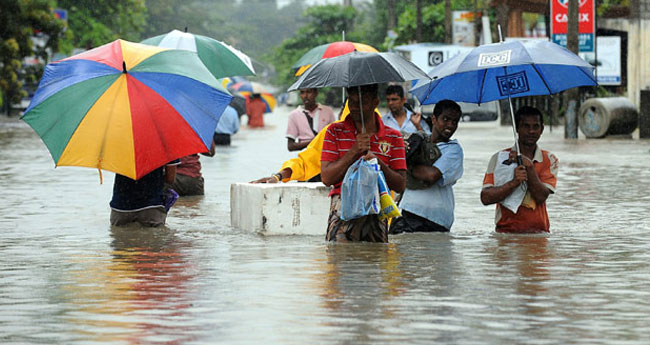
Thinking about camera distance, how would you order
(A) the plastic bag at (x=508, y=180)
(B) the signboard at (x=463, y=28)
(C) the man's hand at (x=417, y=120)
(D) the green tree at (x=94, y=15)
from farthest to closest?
(D) the green tree at (x=94, y=15)
(B) the signboard at (x=463, y=28)
(C) the man's hand at (x=417, y=120)
(A) the plastic bag at (x=508, y=180)

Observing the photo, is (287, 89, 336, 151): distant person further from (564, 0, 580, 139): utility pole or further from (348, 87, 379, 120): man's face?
(564, 0, 580, 139): utility pole

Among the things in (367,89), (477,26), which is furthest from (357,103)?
(477,26)

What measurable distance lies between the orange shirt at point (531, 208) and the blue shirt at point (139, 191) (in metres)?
2.90

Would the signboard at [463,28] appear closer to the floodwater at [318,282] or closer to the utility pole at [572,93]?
the utility pole at [572,93]

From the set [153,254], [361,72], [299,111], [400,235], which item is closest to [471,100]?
[400,235]

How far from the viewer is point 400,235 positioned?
10250mm

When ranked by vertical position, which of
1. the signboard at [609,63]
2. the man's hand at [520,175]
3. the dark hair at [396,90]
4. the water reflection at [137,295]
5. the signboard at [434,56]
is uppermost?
the signboard at [434,56]

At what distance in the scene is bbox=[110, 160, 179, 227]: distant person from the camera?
11.4 metres

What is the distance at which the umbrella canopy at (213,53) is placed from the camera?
14055 millimetres

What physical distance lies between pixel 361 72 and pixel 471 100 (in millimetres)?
2005

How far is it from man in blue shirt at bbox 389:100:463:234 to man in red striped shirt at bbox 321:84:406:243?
896 millimetres

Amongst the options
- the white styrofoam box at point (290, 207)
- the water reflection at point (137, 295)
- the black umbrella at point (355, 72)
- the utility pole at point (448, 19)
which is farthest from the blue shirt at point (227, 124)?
the utility pole at point (448, 19)

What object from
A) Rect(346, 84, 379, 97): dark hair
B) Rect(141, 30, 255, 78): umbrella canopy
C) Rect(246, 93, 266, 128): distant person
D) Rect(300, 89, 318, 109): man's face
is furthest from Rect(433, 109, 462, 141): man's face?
Rect(246, 93, 266, 128): distant person

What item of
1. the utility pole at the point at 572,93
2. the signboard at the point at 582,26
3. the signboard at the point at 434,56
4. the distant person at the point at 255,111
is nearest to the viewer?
the utility pole at the point at 572,93
